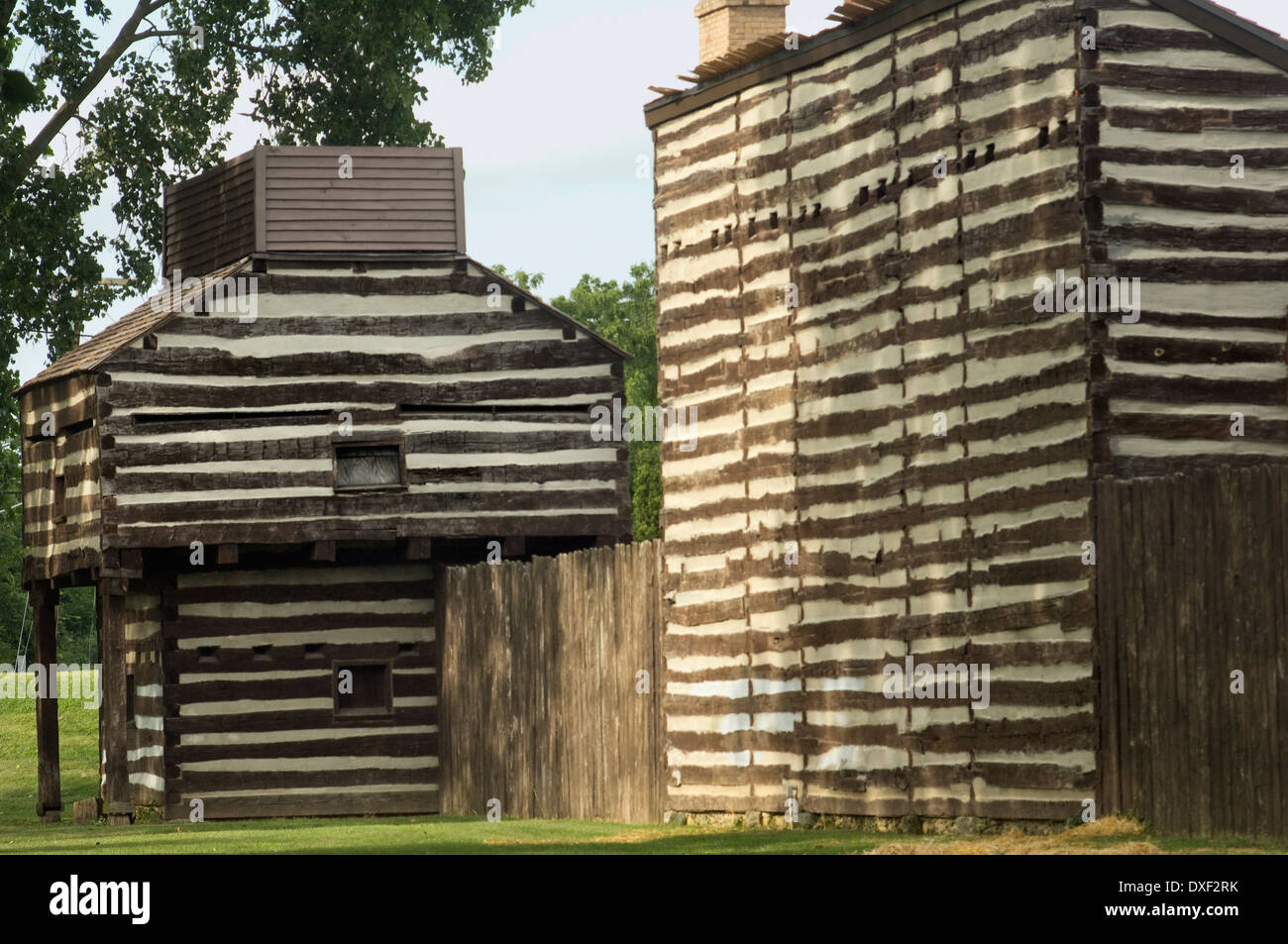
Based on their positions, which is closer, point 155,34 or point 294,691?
point 294,691

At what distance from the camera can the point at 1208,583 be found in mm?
13320

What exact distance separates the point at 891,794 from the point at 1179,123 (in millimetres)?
5537

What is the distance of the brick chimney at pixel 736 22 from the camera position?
Answer: 68.8ft

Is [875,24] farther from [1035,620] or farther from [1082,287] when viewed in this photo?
[1035,620]

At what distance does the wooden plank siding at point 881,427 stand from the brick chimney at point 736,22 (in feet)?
5.76

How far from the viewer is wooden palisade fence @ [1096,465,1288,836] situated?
42.0ft

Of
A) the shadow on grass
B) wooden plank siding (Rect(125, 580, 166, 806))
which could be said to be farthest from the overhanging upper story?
the shadow on grass

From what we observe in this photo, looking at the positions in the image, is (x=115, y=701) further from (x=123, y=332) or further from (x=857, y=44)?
(x=857, y=44)

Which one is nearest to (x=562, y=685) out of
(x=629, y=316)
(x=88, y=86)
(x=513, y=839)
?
(x=513, y=839)

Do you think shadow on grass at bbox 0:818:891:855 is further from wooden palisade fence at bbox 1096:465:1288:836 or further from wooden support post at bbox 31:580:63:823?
wooden support post at bbox 31:580:63:823

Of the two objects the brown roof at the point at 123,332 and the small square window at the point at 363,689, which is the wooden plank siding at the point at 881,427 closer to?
the small square window at the point at 363,689

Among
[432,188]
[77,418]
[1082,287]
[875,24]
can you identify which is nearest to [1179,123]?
[1082,287]

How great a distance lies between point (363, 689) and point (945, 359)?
531 inches

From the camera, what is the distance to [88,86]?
3500 centimetres
